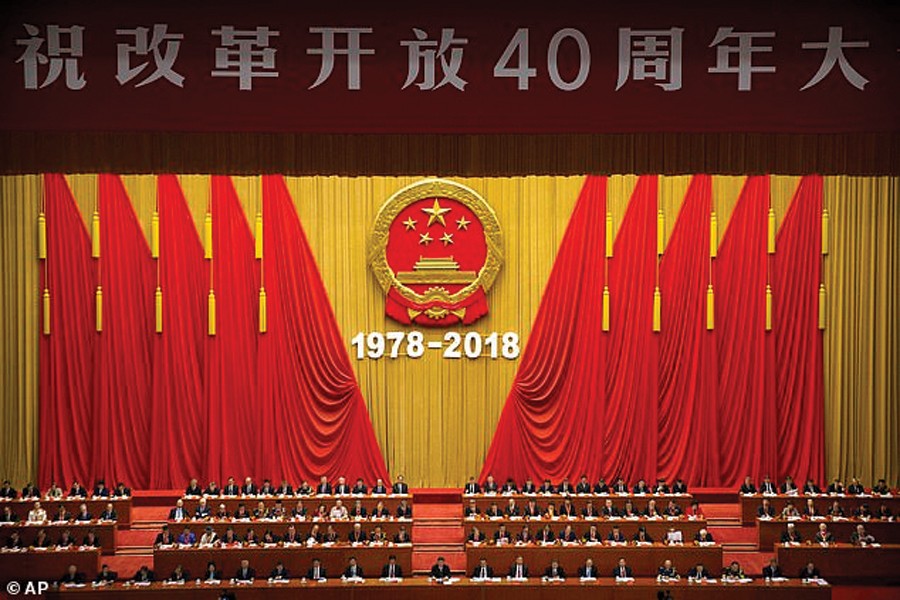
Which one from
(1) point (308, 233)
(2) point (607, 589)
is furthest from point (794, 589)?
(1) point (308, 233)

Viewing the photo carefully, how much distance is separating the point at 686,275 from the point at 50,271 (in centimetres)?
803

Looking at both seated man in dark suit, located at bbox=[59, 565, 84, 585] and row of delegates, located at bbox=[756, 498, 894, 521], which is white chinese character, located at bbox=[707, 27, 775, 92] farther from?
seated man in dark suit, located at bbox=[59, 565, 84, 585]

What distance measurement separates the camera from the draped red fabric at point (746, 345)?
14.2 metres

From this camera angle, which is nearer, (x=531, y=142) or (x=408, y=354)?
(x=531, y=142)

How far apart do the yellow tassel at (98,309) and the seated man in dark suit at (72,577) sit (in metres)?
3.86

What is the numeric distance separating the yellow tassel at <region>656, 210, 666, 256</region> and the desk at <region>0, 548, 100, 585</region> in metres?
7.63

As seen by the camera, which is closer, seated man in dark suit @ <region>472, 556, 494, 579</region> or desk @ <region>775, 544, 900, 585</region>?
seated man in dark suit @ <region>472, 556, 494, 579</region>

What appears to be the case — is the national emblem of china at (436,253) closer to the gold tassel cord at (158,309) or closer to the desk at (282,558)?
the gold tassel cord at (158,309)

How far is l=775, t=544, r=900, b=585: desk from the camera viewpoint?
1120 cm

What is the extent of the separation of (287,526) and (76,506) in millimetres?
2538

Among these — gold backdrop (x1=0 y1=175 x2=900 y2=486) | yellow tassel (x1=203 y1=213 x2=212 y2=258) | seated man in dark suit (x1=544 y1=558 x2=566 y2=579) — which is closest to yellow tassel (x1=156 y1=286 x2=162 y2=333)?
yellow tassel (x1=203 y1=213 x2=212 y2=258)

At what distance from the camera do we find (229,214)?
14.2m

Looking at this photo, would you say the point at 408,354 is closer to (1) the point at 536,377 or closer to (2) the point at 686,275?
(1) the point at 536,377

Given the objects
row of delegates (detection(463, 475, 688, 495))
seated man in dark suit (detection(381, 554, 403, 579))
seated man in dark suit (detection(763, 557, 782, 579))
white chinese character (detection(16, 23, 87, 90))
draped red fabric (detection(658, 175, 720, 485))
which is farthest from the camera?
draped red fabric (detection(658, 175, 720, 485))
